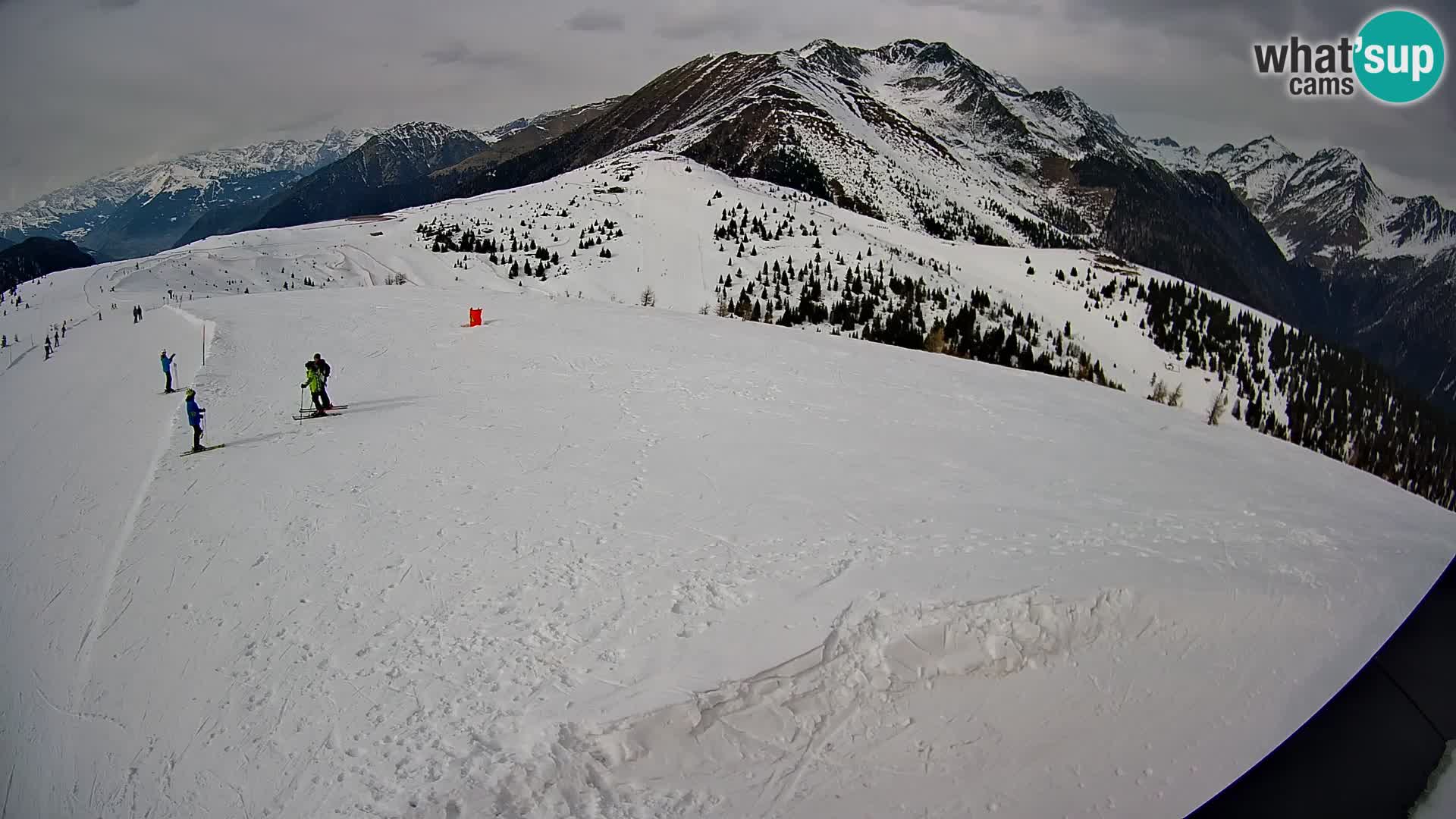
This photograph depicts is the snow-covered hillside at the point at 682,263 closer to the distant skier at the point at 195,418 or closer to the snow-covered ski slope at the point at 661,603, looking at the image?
the snow-covered ski slope at the point at 661,603

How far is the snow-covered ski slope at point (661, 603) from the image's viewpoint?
19.9ft

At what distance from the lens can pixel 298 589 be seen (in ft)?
26.2

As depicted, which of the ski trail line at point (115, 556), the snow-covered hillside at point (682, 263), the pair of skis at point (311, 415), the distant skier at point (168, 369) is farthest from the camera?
the snow-covered hillside at point (682, 263)

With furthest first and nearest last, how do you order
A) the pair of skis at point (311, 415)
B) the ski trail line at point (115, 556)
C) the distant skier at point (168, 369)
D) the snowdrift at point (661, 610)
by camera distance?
the distant skier at point (168, 369)
the pair of skis at point (311, 415)
the ski trail line at point (115, 556)
the snowdrift at point (661, 610)

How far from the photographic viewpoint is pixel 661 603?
7793mm

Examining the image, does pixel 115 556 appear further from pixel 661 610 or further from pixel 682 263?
pixel 682 263

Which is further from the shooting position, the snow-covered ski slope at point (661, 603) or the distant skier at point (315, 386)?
the distant skier at point (315, 386)

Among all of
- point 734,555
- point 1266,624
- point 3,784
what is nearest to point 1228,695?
point 1266,624

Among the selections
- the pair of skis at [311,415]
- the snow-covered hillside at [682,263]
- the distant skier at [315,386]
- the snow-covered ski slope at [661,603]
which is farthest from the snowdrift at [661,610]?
the snow-covered hillside at [682,263]

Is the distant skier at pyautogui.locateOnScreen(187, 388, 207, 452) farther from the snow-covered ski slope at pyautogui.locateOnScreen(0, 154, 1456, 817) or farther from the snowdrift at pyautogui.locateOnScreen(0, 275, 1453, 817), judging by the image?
the snowdrift at pyautogui.locateOnScreen(0, 275, 1453, 817)

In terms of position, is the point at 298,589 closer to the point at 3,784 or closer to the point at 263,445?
the point at 3,784

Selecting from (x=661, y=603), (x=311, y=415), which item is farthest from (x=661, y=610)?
(x=311, y=415)

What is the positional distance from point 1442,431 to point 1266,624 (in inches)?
4379

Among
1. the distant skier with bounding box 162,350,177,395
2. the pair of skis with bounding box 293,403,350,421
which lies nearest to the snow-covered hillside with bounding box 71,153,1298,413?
the distant skier with bounding box 162,350,177,395
